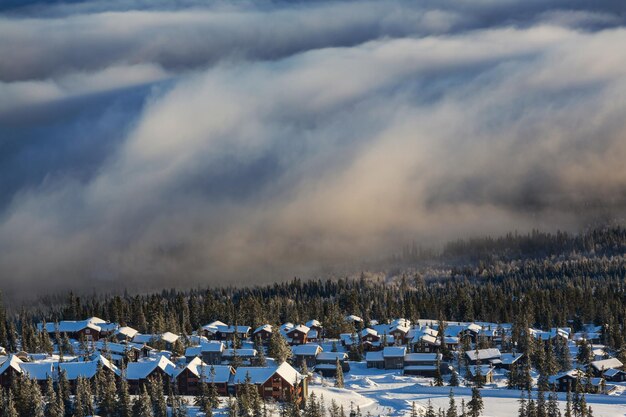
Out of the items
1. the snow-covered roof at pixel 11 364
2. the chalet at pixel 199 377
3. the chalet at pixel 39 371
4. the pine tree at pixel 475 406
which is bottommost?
the pine tree at pixel 475 406

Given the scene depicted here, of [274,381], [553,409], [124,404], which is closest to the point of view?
[553,409]

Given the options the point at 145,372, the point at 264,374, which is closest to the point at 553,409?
the point at 264,374

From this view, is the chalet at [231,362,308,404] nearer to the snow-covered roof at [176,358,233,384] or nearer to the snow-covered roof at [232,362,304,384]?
the snow-covered roof at [232,362,304,384]

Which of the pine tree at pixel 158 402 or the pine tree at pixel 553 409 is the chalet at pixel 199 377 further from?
the pine tree at pixel 553 409

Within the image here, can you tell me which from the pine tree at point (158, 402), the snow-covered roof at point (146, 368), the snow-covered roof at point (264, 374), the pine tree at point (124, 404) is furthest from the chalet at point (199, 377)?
the pine tree at point (124, 404)

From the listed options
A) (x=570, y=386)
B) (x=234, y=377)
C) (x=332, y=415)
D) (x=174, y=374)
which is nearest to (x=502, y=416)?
(x=570, y=386)

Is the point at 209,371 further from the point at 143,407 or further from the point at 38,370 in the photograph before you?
the point at 38,370

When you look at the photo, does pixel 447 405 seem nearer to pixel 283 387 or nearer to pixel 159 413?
pixel 283 387
